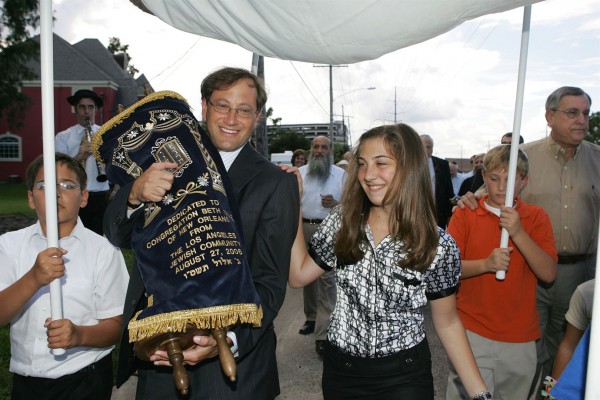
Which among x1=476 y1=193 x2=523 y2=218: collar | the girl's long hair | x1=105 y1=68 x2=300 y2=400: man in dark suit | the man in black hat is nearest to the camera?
x1=105 y1=68 x2=300 y2=400: man in dark suit

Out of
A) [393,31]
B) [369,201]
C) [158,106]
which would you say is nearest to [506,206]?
[369,201]

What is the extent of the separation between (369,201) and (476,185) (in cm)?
628

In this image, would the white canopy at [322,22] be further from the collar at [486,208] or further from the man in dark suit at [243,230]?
the collar at [486,208]

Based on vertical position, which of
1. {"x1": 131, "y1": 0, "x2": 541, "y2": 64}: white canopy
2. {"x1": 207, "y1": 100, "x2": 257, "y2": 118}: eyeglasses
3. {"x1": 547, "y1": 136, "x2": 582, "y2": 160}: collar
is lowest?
{"x1": 547, "y1": 136, "x2": 582, "y2": 160}: collar

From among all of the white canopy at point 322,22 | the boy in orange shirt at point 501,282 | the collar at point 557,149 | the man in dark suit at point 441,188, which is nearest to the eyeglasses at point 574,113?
the collar at point 557,149

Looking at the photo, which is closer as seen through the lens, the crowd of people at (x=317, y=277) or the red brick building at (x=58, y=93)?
the crowd of people at (x=317, y=277)

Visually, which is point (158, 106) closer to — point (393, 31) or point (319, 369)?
point (393, 31)

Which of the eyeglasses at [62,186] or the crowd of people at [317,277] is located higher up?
the eyeglasses at [62,186]

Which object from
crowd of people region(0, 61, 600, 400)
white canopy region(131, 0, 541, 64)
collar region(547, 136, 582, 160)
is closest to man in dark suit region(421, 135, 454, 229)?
collar region(547, 136, 582, 160)

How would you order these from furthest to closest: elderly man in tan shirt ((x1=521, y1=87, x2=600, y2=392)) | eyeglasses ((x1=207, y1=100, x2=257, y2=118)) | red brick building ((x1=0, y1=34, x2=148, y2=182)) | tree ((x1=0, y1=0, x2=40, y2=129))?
red brick building ((x1=0, y1=34, x2=148, y2=182))
tree ((x1=0, y1=0, x2=40, y2=129))
elderly man in tan shirt ((x1=521, y1=87, x2=600, y2=392))
eyeglasses ((x1=207, y1=100, x2=257, y2=118))

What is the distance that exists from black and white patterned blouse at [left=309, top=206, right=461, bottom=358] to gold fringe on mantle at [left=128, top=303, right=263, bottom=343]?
897 mm

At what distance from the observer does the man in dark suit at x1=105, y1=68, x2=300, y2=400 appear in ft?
7.90

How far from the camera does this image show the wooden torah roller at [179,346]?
6.43ft

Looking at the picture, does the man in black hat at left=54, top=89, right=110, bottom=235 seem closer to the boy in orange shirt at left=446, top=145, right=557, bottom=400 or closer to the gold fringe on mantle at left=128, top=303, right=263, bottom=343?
the boy in orange shirt at left=446, top=145, right=557, bottom=400
